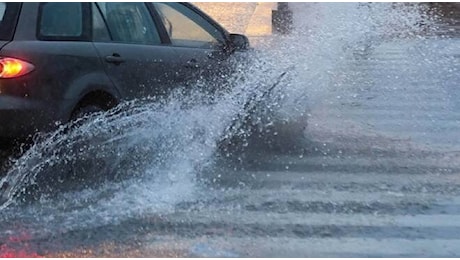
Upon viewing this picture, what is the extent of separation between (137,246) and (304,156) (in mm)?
2487

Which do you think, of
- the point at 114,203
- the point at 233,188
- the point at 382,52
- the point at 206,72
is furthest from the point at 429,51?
the point at 114,203

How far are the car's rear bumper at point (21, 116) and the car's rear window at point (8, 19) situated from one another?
524mm

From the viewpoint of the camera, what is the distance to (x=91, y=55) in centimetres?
625

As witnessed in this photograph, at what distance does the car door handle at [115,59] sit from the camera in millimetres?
6375

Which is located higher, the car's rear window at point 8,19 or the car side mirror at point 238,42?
the car side mirror at point 238,42

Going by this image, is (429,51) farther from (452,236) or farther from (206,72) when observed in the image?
(452,236)

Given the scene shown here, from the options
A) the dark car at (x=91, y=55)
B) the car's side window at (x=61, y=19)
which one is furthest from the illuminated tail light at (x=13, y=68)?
the car's side window at (x=61, y=19)

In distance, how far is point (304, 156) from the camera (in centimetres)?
673

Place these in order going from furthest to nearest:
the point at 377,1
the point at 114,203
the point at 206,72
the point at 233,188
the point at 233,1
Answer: the point at 377,1
the point at 233,1
the point at 206,72
the point at 233,188
the point at 114,203

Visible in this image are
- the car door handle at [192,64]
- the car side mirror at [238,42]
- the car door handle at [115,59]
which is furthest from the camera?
→ the car side mirror at [238,42]

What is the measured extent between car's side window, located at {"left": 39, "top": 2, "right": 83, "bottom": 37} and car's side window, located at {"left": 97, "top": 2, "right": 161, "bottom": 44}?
289mm

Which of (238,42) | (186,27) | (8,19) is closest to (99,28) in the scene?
(8,19)

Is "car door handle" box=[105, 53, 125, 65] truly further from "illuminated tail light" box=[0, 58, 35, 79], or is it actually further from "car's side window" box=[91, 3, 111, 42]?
"illuminated tail light" box=[0, 58, 35, 79]

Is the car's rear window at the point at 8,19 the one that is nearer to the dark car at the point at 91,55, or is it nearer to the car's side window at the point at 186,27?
the dark car at the point at 91,55
